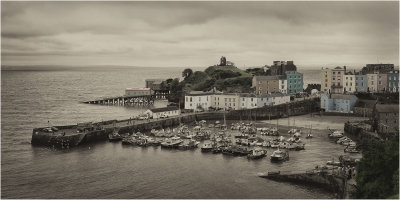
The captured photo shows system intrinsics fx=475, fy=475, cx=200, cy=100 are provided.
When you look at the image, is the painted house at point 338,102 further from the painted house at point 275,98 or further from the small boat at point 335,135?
the small boat at point 335,135

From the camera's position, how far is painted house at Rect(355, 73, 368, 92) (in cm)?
7494

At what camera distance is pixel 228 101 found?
64.3 meters

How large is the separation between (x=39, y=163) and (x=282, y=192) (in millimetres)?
18270

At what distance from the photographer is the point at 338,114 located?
6034 cm

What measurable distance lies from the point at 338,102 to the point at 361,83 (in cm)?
1507

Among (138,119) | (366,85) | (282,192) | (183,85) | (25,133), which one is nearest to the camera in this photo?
(282,192)

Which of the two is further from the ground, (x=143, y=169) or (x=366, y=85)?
(x=366, y=85)

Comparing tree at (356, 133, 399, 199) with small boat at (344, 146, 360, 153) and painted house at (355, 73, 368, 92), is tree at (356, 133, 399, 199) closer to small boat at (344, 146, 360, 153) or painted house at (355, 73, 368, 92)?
small boat at (344, 146, 360, 153)

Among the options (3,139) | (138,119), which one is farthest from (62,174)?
(138,119)

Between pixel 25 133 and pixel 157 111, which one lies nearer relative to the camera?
pixel 25 133

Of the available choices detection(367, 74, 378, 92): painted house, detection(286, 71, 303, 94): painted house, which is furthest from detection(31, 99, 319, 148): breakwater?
detection(367, 74, 378, 92): painted house

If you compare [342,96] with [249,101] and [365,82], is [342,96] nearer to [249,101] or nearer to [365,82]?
[249,101]

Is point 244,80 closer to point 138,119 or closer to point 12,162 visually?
point 138,119

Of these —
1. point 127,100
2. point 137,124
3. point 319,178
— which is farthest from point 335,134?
point 127,100
